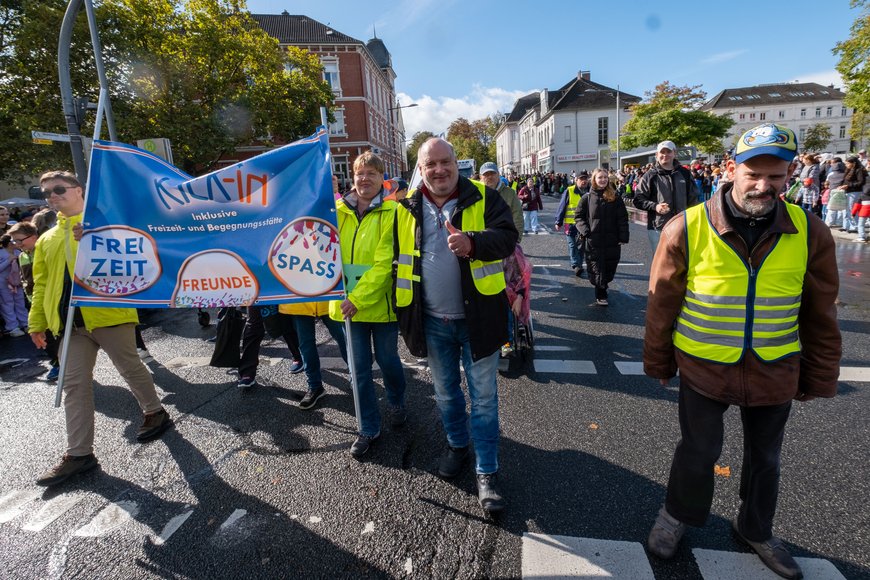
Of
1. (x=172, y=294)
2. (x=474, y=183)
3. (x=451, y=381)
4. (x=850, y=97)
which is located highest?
(x=850, y=97)

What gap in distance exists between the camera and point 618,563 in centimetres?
224

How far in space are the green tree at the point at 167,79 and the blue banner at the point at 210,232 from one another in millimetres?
18019

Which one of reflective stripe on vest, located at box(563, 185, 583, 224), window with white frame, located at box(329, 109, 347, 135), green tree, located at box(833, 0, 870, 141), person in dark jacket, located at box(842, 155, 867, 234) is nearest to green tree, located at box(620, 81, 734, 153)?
green tree, located at box(833, 0, 870, 141)

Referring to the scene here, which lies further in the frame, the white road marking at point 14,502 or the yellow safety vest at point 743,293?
the white road marking at point 14,502

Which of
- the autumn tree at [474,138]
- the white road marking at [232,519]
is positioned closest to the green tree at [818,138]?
the autumn tree at [474,138]

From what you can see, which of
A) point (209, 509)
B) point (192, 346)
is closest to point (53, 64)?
point (192, 346)

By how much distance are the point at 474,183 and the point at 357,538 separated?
2.05 meters

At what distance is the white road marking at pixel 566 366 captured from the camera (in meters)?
4.62

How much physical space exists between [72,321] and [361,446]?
2.12 meters

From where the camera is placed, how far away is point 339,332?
3.99 m

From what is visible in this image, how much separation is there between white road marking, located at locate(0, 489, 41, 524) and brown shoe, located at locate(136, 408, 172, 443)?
71cm

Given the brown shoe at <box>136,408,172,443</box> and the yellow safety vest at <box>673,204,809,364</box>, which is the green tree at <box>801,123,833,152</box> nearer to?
the yellow safety vest at <box>673,204,809,364</box>

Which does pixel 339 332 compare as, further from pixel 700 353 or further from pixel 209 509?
pixel 700 353

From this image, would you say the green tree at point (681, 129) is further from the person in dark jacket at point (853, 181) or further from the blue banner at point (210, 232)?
the blue banner at point (210, 232)
